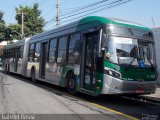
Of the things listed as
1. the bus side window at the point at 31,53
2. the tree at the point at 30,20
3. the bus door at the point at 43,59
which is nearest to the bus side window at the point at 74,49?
the bus door at the point at 43,59

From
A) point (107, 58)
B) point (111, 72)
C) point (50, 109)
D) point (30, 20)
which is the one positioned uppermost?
point (30, 20)

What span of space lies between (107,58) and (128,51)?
89 centimetres

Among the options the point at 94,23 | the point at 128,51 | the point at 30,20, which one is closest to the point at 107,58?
the point at 128,51

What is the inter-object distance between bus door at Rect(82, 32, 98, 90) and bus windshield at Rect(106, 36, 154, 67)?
0.81 metres

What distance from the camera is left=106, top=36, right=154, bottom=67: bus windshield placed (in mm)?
12234

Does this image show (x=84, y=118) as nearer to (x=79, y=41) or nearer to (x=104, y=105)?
(x=104, y=105)

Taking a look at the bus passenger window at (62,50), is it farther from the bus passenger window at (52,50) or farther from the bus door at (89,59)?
the bus door at (89,59)

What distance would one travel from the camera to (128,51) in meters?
12.5

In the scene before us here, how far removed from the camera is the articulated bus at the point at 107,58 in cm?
1216

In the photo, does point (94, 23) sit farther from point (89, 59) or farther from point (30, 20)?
point (30, 20)

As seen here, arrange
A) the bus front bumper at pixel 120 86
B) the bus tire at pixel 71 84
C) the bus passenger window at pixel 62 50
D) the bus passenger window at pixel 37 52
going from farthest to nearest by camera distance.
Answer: the bus passenger window at pixel 37 52
the bus passenger window at pixel 62 50
the bus tire at pixel 71 84
the bus front bumper at pixel 120 86

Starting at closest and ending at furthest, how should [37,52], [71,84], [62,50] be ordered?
1. [71,84]
2. [62,50]
3. [37,52]

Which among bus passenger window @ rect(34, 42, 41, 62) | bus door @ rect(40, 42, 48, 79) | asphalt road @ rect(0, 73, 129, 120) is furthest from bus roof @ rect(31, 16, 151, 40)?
bus passenger window @ rect(34, 42, 41, 62)

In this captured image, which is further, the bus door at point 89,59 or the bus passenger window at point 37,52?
the bus passenger window at point 37,52
